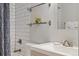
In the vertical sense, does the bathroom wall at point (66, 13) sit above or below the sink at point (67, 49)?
above

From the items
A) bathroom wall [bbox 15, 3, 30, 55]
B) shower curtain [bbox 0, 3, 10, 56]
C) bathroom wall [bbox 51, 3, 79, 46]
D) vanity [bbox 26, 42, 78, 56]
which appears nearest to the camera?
shower curtain [bbox 0, 3, 10, 56]

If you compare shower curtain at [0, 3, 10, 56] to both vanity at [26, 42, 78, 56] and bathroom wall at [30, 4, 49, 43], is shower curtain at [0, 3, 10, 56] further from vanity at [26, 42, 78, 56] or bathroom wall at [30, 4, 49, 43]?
bathroom wall at [30, 4, 49, 43]

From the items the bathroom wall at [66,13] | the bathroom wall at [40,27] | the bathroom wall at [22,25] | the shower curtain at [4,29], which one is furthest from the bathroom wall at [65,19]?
the shower curtain at [4,29]

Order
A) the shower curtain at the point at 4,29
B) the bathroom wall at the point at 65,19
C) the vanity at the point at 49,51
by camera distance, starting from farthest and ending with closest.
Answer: the bathroom wall at the point at 65,19, the vanity at the point at 49,51, the shower curtain at the point at 4,29

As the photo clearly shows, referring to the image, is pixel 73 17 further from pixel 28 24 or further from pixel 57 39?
pixel 28 24

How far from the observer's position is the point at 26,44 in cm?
104

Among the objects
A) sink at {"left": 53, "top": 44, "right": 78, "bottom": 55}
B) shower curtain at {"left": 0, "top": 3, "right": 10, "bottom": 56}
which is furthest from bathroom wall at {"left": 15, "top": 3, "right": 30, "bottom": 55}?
shower curtain at {"left": 0, "top": 3, "right": 10, "bottom": 56}

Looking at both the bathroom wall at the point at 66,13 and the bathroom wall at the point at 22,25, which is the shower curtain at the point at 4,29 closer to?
the bathroom wall at the point at 22,25

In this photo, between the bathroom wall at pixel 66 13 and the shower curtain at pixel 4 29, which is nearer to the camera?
the shower curtain at pixel 4 29

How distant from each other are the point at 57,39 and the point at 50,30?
20 centimetres

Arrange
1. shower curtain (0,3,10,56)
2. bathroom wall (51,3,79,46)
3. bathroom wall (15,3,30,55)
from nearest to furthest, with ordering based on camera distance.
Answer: shower curtain (0,3,10,56), bathroom wall (15,3,30,55), bathroom wall (51,3,79,46)

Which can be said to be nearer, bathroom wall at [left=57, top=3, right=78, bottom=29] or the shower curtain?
the shower curtain

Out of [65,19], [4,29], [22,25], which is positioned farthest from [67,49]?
[4,29]

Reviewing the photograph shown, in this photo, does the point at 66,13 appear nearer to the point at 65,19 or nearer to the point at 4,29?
the point at 65,19
